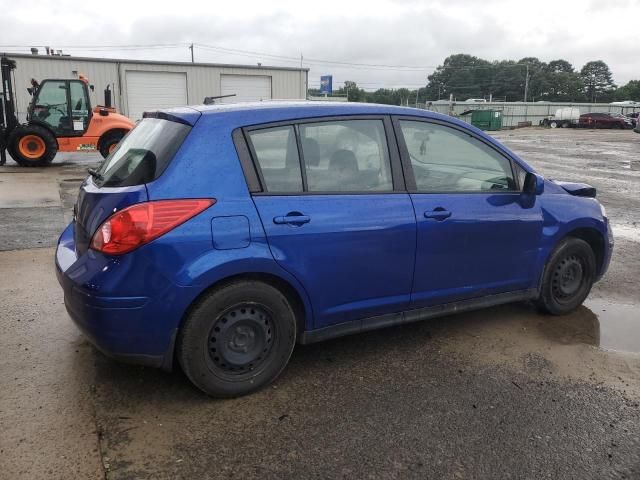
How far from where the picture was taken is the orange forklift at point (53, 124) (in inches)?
590

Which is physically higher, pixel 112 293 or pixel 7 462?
pixel 112 293

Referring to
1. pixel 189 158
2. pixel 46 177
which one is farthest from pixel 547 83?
pixel 189 158

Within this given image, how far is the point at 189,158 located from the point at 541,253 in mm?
2730

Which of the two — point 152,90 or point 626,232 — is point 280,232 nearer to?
point 626,232

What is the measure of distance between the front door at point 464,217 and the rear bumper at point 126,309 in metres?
1.61

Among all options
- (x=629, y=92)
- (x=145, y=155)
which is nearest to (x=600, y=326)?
(x=145, y=155)

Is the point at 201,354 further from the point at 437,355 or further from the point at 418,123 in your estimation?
the point at 418,123

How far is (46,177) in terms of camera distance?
520 inches

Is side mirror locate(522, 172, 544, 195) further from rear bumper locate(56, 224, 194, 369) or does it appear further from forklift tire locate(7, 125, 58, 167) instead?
forklift tire locate(7, 125, 58, 167)

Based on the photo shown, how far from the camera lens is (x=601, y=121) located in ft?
172

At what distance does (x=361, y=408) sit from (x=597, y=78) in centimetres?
13873

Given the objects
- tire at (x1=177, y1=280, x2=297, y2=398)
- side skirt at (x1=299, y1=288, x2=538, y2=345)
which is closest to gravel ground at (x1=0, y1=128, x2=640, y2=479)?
tire at (x1=177, y1=280, x2=297, y2=398)

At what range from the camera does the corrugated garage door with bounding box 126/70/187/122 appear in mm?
31312

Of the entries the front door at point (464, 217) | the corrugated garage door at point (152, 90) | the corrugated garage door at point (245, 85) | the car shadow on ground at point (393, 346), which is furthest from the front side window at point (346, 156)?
the corrugated garage door at point (245, 85)
